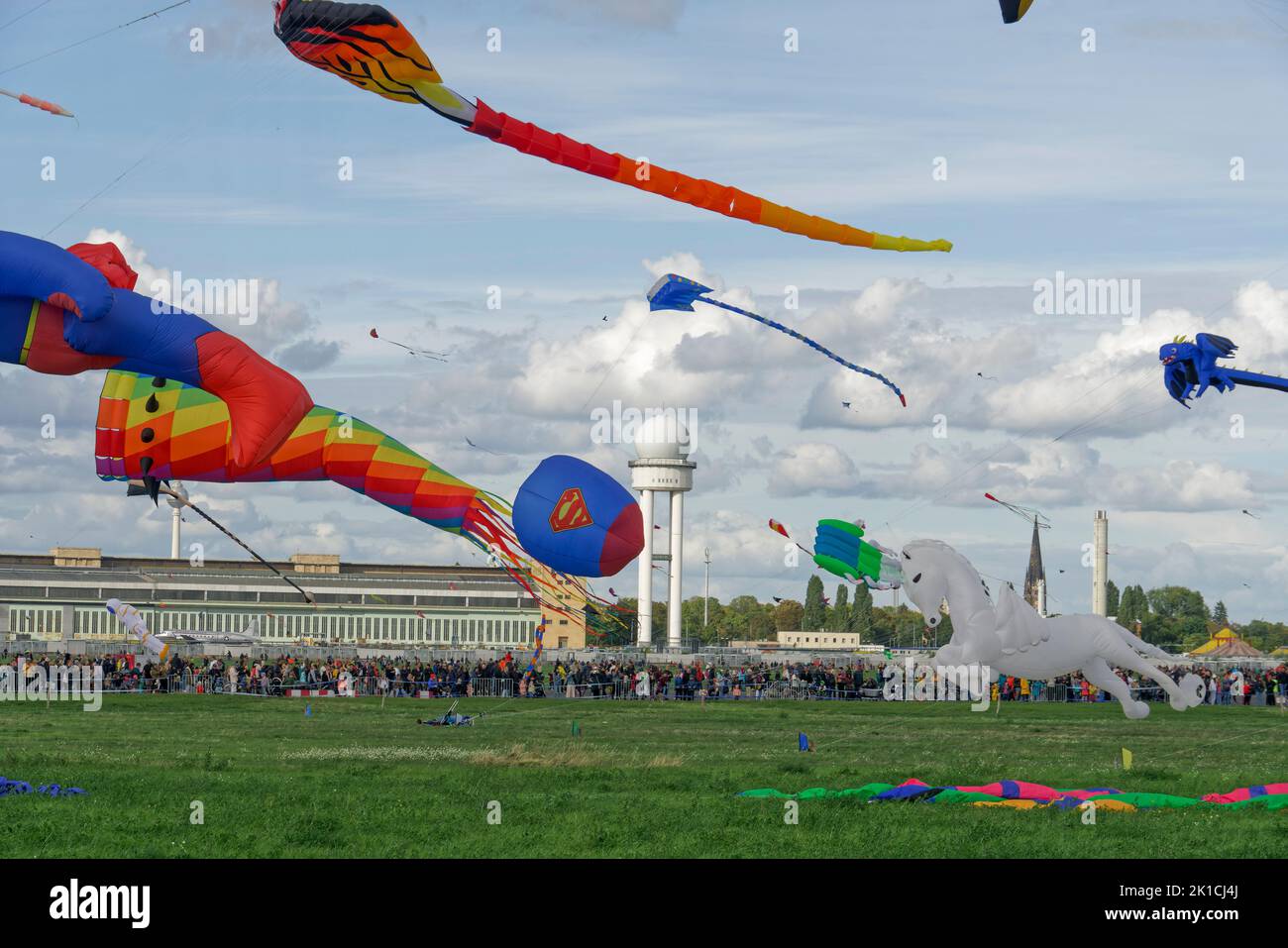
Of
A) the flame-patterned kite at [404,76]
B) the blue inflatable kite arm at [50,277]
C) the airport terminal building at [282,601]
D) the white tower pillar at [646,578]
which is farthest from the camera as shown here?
the white tower pillar at [646,578]

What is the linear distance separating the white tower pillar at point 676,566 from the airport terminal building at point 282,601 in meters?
17.7

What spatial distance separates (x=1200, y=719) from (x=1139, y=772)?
57.8 ft

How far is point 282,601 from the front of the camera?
153750 mm

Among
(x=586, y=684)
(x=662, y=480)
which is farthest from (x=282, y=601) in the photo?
(x=586, y=684)

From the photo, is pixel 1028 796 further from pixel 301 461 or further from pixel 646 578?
pixel 646 578

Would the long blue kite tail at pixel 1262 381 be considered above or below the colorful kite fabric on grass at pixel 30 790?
above

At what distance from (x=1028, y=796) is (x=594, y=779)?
6659mm

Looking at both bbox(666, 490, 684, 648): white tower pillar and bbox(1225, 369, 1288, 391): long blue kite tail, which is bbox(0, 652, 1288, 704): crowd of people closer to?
bbox(1225, 369, 1288, 391): long blue kite tail

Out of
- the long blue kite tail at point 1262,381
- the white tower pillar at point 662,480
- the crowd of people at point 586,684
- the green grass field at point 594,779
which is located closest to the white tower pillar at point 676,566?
the white tower pillar at point 662,480

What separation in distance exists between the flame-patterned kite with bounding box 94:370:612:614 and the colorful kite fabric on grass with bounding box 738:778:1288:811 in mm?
4938

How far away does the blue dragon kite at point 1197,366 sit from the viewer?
24391mm

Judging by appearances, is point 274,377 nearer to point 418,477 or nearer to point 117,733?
point 418,477

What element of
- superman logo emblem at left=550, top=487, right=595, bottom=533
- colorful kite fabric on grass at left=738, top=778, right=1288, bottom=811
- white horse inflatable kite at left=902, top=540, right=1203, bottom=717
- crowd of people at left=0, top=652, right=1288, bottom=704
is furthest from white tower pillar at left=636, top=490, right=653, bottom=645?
superman logo emblem at left=550, top=487, right=595, bottom=533

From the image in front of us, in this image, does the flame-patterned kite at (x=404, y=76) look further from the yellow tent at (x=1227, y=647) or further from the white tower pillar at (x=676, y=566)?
the white tower pillar at (x=676, y=566)
